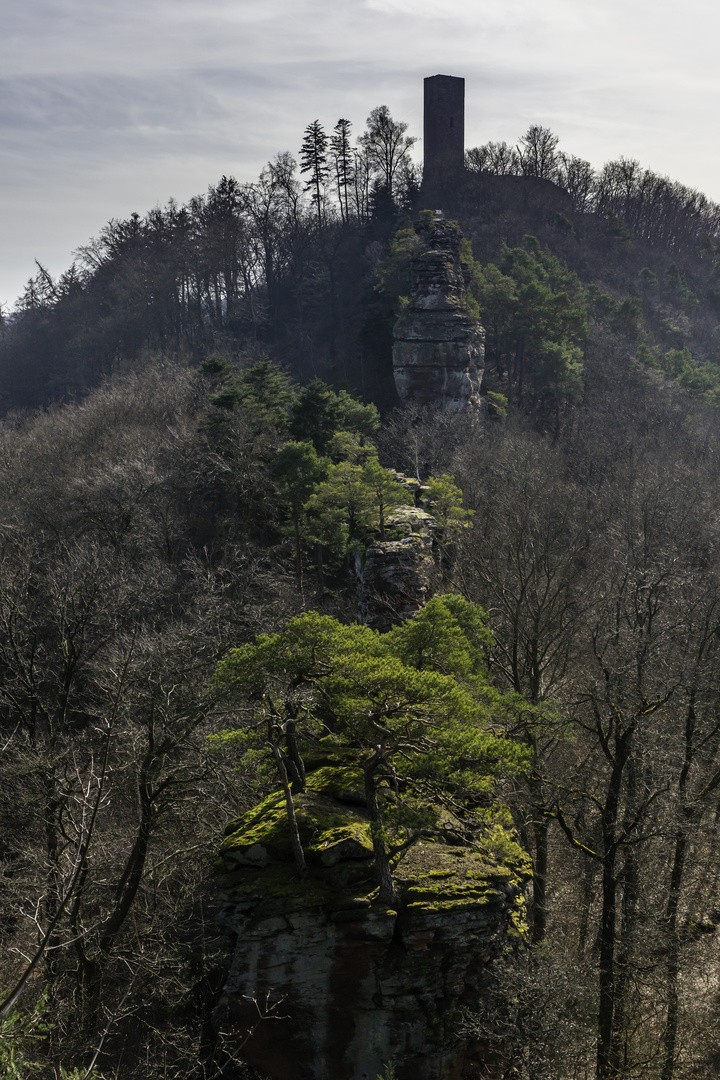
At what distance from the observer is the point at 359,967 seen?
410 inches

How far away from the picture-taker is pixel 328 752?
1330 centimetres

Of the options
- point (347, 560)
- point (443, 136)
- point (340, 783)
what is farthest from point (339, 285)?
point (340, 783)

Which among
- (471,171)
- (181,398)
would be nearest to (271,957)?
Result: (181,398)

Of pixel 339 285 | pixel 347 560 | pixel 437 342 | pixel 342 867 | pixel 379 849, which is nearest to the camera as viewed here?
pixel 379 849

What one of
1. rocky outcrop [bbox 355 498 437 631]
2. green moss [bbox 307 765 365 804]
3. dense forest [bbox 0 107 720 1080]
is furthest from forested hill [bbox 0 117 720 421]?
green moss [bbox 307 765 365 804]

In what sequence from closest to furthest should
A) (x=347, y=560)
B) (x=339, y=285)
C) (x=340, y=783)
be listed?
(x=340, y=783) < (x=347, y=560) < (x=339, y=285)

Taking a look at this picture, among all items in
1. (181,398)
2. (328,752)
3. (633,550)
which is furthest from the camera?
(181,398)

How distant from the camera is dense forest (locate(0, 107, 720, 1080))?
1229 centimetres

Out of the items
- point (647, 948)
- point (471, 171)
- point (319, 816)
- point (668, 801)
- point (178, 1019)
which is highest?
point (471, 171)

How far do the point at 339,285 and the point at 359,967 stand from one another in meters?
51.3

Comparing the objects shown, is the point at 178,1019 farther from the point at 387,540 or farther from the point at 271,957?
the point at 387,540

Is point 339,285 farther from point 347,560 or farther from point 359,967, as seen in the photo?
point 359,967

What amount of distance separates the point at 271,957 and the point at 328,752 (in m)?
3.53

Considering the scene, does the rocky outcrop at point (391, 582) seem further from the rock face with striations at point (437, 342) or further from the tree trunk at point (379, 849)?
the rock face with striations at point (437, 342)
